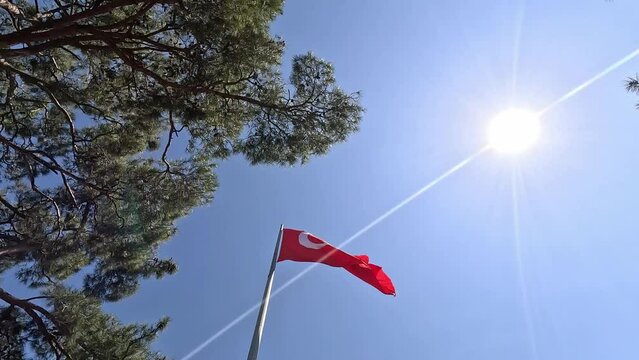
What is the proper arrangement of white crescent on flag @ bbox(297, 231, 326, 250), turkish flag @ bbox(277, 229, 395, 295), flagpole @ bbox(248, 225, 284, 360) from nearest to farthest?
flagpole @ bbox(248, 225, 284, 360), turkish flag @ bbox(277, 229, 395, 295), white crescent on flag @ bbox(297, 231, 326, 250)

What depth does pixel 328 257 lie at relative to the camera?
929 cm

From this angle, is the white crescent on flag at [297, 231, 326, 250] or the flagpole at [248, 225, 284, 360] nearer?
the flagpole at [248, 225, 284, 360]

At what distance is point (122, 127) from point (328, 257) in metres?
4.49

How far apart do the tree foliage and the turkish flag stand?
1.68 metres

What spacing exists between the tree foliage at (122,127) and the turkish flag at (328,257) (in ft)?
5.50

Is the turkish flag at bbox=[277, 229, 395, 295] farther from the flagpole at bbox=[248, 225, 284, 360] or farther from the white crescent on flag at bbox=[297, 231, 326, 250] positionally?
the flagpole at bbox=[248, 225, 284, 360]

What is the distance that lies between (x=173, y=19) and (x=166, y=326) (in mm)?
5716

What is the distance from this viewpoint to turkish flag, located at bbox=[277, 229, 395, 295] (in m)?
9.06

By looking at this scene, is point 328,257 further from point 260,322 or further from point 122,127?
point 122,127

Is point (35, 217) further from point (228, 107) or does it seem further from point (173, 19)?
point (173, 19)

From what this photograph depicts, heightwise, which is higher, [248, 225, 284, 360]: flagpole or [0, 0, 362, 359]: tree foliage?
[0, 0, 362, 359]: tree foliage

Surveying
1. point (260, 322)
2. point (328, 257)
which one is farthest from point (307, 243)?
point (260, 322)

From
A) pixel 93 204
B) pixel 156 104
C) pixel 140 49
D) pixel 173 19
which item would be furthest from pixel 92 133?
pixel 173 19

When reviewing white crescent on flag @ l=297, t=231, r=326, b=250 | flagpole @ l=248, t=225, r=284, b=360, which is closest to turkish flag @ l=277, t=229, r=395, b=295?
white crescent on flag @ l=297, t=231, r=326, b=250
